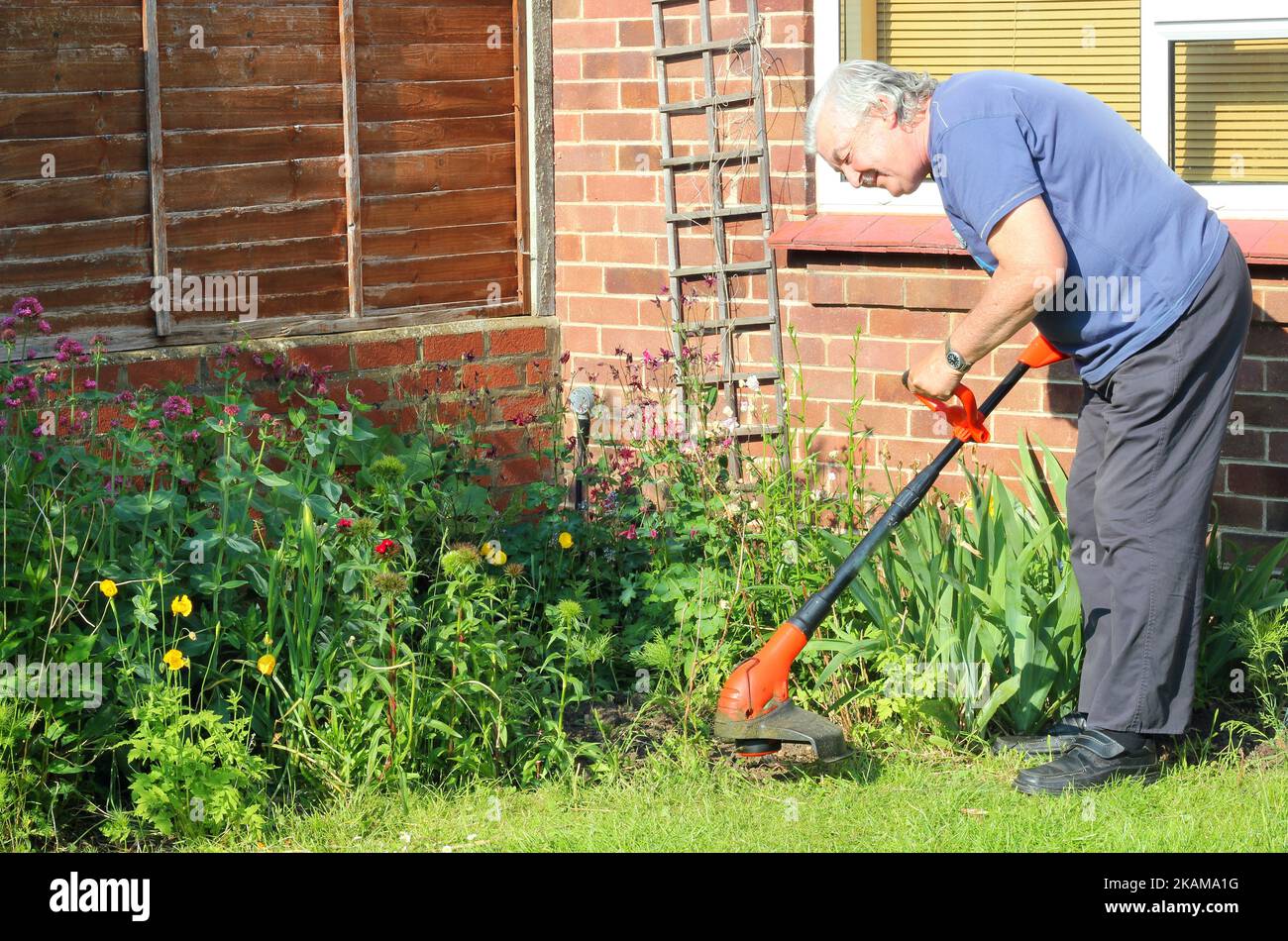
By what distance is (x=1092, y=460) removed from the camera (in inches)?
170

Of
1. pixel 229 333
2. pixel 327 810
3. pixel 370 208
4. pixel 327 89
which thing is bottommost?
pixel 327 810

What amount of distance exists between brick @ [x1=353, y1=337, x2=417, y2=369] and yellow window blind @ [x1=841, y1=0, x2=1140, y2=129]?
6.91 feet

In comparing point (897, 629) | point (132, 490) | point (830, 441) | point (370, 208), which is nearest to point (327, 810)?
point (132, 490)

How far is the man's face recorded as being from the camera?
395cm

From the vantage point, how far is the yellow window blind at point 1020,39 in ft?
17.5

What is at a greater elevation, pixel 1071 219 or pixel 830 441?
pixel 1071 219

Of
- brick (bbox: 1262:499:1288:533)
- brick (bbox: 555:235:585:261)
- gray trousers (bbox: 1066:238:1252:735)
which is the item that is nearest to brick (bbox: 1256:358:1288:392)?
brick (bbox: 1262:499:1288:533)

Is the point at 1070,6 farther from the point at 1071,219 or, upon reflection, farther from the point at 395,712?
the point at 395,712

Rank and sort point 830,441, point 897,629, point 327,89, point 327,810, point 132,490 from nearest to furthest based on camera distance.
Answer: point 327,810 → point 132,490 → point 897,629 → point 830,441 → point 327,89

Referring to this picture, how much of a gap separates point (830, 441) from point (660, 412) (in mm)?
677

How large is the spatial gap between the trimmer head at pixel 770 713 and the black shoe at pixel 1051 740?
591mm

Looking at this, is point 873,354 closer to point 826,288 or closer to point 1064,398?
point 826,288

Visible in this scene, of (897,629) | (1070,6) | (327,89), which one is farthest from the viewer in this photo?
(327,89)

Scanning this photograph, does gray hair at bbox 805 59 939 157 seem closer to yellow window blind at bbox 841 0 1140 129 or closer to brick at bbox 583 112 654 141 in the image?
yellow window blind at bbox 841 0 1140 129
